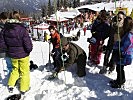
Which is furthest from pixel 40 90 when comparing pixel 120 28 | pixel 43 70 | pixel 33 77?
pixel 120 28

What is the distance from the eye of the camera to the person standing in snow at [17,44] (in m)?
6.61

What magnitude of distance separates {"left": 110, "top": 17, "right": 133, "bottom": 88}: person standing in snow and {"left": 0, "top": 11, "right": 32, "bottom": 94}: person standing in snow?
193 cm

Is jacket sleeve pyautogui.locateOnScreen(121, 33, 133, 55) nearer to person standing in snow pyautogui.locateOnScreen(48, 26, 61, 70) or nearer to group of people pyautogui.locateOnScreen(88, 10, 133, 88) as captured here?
group of people pyautogui.locateOnScreen(88, 10, 133, 88)

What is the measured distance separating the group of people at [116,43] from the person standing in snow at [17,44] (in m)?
1.93

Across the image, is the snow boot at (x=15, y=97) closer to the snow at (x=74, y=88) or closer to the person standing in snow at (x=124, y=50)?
the snow at (x=74, y=88)

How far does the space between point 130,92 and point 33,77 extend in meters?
2.72

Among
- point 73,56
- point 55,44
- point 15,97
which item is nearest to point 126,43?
point 73,56

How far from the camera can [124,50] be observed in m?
6.36

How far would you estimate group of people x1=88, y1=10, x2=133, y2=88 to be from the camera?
6.28 m

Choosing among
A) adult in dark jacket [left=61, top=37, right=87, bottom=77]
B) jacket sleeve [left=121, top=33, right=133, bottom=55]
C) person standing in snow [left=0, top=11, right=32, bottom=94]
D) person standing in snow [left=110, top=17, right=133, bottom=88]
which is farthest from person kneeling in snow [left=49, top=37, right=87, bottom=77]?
jacket sleeve [left=121, top=33, right=133, bottom=55]

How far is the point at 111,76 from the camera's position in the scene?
25.1 feet

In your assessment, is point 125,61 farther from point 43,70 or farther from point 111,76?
point 43,70

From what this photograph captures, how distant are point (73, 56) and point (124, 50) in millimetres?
1589

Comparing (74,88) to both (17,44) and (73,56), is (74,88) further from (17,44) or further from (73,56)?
(17,44)
